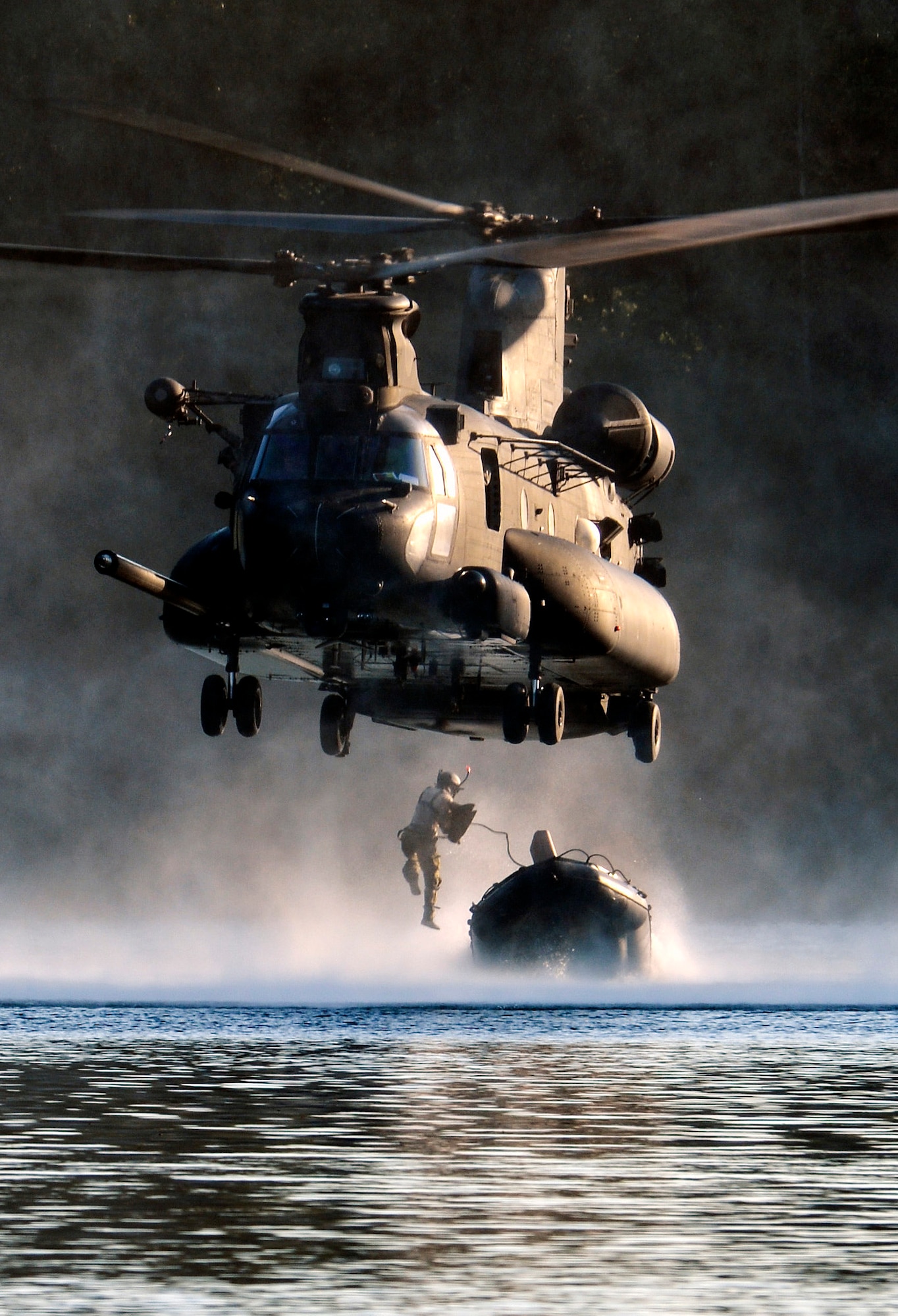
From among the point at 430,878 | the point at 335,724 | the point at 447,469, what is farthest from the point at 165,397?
the point at 430,878

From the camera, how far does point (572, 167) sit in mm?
67250

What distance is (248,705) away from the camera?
1069 inches

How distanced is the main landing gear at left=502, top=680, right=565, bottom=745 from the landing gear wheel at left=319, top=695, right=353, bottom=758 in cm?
420

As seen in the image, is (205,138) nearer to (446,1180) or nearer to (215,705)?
(215,705)

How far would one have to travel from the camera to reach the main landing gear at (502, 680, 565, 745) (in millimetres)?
27016

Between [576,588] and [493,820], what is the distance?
108ft

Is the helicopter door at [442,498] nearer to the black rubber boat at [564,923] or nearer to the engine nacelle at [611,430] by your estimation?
the engine nacelle at [611,430]

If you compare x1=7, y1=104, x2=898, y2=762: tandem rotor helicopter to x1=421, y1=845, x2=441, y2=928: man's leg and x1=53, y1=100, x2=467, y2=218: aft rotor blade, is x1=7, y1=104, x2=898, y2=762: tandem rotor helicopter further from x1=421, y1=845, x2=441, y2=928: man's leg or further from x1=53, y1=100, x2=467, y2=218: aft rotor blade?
x1=421, y1=845, x2=441, y2=928: man's leg

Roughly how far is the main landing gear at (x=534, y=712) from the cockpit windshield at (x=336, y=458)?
336cm

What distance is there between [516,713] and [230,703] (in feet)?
11.0

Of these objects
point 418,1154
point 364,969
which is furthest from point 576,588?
point 364,969

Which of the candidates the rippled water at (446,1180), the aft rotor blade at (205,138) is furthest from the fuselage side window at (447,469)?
the rippled water at (446,1180)

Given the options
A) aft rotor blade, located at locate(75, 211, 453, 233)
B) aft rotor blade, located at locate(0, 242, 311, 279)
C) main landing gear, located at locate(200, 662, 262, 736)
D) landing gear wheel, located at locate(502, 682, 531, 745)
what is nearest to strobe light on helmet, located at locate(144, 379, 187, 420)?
aft rotor blade, located at locate(0, 242, 311, 279)

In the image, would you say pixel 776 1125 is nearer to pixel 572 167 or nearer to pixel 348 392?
pixel 348 392
